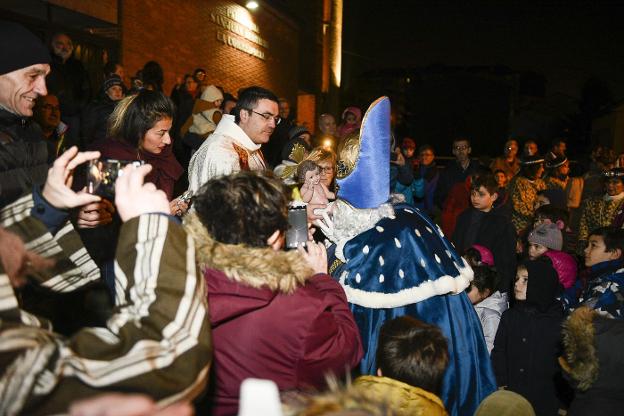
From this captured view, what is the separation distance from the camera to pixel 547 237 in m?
4.69

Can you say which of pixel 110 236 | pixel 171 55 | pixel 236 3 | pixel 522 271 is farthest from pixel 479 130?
pixel 110 236

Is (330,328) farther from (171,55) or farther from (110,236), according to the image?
(171,55)

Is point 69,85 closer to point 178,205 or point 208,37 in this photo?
point 178,205

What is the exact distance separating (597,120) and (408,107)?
1019 cm

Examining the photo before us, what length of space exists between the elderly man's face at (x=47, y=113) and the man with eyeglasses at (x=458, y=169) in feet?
18.6

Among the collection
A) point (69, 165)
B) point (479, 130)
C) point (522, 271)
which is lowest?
point (522, 271)

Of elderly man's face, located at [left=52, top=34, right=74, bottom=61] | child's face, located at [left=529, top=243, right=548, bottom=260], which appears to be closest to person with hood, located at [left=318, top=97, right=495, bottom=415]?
child's face, located at [left=529, top=243, right=548, bottom=260]

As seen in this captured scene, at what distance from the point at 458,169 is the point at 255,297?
6.95 meters

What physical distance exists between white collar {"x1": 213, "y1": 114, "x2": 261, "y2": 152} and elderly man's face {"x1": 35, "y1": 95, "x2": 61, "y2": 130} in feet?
6.86

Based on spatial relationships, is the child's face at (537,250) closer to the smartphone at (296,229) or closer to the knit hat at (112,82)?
the smartphone at (296,229)

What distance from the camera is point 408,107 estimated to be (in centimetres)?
3111

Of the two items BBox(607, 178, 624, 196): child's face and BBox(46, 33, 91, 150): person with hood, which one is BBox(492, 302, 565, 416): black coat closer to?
BBox(607, 178, 624, 196): child's face

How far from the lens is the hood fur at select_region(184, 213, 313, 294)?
1721 mm

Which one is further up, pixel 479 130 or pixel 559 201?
pixel 479 130
